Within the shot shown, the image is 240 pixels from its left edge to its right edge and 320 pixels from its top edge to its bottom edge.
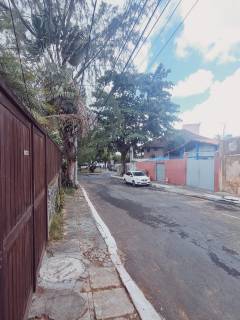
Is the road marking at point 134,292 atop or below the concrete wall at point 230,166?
below

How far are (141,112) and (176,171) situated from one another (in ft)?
39.1

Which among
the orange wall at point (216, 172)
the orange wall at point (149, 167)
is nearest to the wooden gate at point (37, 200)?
the orange wall at point (216, 172)

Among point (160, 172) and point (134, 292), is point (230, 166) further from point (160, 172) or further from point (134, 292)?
point (134, 292)

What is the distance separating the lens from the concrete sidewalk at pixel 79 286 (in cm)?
351

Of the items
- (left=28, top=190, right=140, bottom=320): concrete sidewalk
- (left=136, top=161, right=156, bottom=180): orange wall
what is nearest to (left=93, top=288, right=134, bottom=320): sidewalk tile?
(left=28, top=190, right=140, bottom=320): concrete sidewalk

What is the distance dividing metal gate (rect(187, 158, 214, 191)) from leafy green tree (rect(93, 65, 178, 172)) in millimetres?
11584

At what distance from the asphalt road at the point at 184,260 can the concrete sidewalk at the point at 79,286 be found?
0.51 m

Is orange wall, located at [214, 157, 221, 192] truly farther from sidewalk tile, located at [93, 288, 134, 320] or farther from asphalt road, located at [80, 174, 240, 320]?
sidewalk tile, located at [93, 288, 134, 320]

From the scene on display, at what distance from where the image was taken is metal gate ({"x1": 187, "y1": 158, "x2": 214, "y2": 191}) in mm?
19877

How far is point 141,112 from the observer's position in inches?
1364

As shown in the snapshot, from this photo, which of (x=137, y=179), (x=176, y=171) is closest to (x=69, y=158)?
(x=137, y=179)

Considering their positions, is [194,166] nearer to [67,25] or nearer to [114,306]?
[67,25]

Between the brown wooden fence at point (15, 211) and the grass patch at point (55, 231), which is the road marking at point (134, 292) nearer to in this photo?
Answer: the grass patch at point (55, 231)

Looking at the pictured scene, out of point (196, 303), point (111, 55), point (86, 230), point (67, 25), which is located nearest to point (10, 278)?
point (196, 303)
